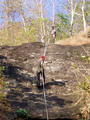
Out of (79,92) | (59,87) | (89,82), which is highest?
(89,82)

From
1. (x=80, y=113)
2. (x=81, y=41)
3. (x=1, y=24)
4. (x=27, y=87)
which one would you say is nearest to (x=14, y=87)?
(x=27, y=87)

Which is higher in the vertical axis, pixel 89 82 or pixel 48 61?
pixel 89 82

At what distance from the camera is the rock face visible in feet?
24.3

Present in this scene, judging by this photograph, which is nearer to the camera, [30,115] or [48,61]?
[30,115]

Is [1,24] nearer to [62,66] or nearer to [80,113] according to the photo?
[62,66]

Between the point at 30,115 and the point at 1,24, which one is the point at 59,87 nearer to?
the point at 30,115

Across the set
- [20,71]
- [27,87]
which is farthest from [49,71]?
[27,87]

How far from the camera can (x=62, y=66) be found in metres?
12.5

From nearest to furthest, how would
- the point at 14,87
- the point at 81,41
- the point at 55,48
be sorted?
the point at 14,87
the point at 55,48
the point at 81,41

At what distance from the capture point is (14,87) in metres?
9.63

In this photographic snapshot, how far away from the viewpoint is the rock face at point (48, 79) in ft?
24.3

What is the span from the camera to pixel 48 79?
1127cm

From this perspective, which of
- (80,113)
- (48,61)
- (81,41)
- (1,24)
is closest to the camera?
(80,113)

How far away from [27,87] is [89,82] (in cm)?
382
